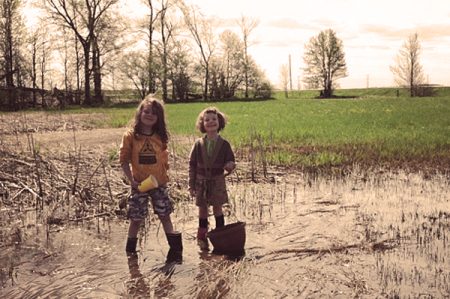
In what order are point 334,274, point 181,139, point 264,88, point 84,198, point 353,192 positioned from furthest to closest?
point 264,88, point 181,139, point 353,192, point 84,198, point 334,274

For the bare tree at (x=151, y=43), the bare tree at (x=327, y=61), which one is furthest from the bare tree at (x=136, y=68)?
the bare tree at (x=327, y=61)

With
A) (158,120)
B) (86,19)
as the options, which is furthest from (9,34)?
(158,120)

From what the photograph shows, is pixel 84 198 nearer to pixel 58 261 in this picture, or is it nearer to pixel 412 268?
pixel 58 261

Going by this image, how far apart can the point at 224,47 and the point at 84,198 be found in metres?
59.5

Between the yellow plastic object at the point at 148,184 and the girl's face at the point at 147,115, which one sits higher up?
the girl's face at the point at 147,115

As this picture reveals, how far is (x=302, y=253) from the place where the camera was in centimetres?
498

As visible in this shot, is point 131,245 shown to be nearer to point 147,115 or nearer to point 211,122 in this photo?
point 147,115

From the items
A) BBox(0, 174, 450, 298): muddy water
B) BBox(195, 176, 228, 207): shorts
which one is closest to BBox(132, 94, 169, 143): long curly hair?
BBox(195, 176, 228, 207): shorts

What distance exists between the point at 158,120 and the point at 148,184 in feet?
2.23

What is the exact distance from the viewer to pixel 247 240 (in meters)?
5.45

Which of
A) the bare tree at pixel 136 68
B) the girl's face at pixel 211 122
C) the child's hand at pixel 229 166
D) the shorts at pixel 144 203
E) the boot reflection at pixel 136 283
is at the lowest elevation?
the boot reflection at pixel 136 283

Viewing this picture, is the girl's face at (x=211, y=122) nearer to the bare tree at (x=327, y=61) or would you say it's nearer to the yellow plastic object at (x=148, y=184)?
the yellow plastic object at (x=148, y=184)

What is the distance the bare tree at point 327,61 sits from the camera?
7194cm

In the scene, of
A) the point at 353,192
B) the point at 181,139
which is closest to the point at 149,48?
the point at 181,139
